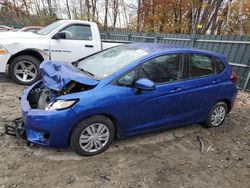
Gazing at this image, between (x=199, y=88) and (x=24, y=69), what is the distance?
4.65 meters

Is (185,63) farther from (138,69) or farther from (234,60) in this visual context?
(234,60)

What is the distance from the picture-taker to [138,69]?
394 cm

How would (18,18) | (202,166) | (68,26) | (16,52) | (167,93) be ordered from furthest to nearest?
(18,18) < (68,26) < (16,52) < (167,93) < (202,166)

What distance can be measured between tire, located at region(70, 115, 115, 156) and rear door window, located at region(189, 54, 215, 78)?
1.71m

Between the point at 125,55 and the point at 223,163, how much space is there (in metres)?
2.23

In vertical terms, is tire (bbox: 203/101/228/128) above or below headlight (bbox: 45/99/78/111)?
below

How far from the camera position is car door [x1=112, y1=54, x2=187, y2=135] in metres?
3.83

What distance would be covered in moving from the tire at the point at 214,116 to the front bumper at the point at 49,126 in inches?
107

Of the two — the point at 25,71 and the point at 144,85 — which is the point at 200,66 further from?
the point at 25,71

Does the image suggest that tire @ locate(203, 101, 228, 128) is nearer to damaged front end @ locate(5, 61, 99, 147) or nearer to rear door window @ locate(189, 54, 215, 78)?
rear door window @ locate(189, 54, 215, 78)

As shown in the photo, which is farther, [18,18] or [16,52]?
[18,18]

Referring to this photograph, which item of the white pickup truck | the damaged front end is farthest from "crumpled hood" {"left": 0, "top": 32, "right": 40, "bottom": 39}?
the damaged front end

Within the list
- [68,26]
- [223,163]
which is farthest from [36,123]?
[68,26]

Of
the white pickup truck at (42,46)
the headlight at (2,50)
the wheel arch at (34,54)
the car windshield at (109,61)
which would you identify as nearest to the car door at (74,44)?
the white pickup truck at (42,46)
